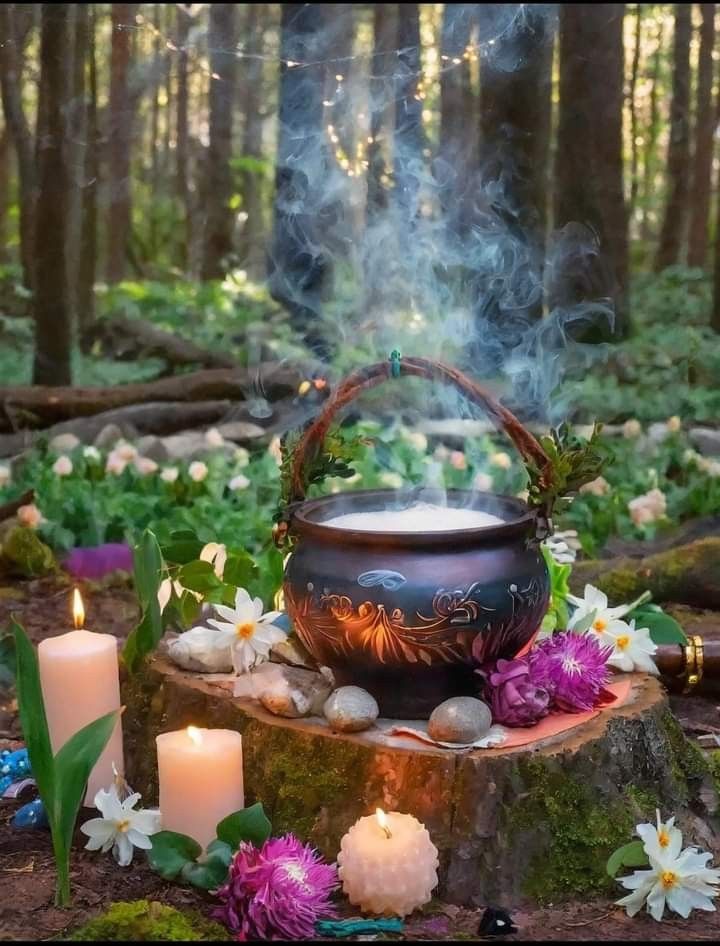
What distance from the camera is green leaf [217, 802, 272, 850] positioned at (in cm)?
203

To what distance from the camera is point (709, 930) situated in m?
1.96

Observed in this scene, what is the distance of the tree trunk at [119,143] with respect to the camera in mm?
11430

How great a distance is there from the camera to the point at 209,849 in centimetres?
204

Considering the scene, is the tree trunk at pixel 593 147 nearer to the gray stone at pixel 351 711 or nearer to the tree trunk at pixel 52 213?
the tree trunk at pixel 52 213

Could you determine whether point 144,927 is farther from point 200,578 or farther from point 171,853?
point 200,578

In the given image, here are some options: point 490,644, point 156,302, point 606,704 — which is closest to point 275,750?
point 490,644

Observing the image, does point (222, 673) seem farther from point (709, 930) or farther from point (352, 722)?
point (709, 930)

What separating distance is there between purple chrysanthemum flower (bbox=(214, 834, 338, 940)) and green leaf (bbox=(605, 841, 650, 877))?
520 millimetres

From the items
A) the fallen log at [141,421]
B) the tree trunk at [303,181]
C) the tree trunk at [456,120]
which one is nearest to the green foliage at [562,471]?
the tree trunk at [303,181]

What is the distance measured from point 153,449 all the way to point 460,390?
12.5 ft

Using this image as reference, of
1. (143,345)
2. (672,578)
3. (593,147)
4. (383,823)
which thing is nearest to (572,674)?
(383,823)

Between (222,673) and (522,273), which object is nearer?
(222,673)

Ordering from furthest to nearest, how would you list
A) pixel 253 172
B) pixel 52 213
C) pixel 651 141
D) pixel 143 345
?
pixel 651 141 < pixel 253 172 < pixel 143 345 < pixel 52 213

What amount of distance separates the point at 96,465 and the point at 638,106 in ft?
42.7
